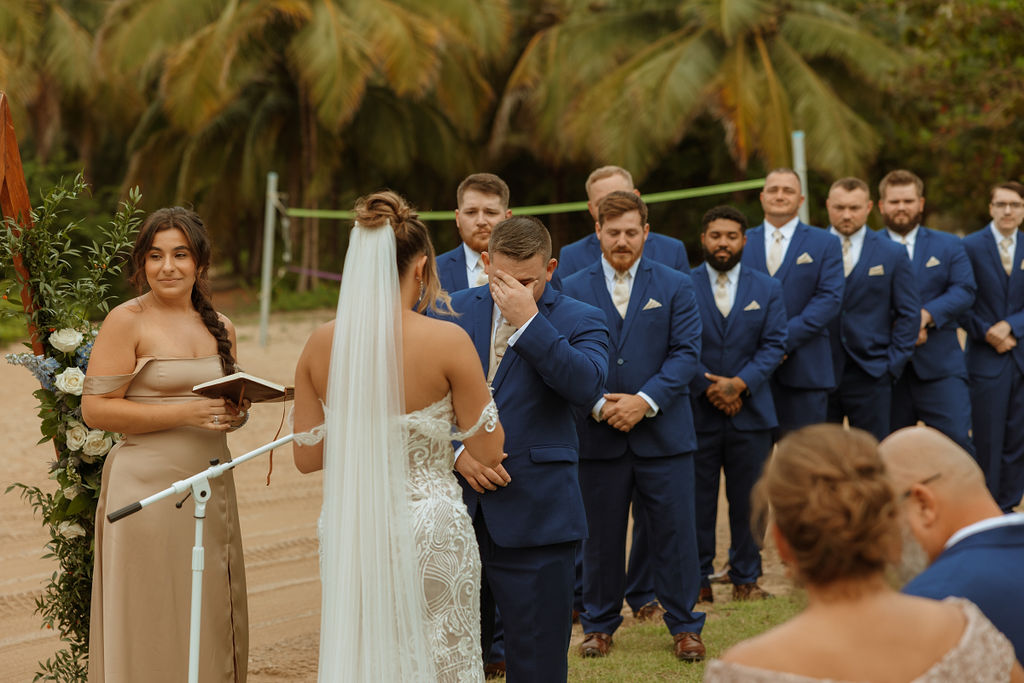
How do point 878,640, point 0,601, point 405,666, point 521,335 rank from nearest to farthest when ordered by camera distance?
1. point 878,640
2. point 405,666
3. point 521,335
4. point 0,601

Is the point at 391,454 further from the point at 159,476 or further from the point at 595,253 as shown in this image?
the point at 595,253

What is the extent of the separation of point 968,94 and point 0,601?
17.3 meters

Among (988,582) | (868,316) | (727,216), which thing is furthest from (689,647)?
(988,582)

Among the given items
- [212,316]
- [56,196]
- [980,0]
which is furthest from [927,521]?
[980,0]

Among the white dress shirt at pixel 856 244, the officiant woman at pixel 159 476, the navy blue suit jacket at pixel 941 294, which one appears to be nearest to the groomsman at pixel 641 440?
the officiant woman at pixel 159 476

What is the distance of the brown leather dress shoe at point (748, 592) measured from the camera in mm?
7223

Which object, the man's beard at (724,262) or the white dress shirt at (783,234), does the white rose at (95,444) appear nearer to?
the man's beard at (724,262)

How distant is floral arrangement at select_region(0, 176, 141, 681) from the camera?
15.7ft

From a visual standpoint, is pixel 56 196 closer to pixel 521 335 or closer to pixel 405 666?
pixel 521 335

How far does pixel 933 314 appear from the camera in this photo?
8219 millimetres

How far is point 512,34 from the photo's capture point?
30.8 meters

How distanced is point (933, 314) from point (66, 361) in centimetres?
591

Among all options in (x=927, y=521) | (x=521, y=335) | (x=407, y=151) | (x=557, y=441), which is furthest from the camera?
(x=407, y=151)

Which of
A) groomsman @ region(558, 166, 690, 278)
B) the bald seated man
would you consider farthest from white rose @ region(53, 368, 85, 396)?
the bald seated man
